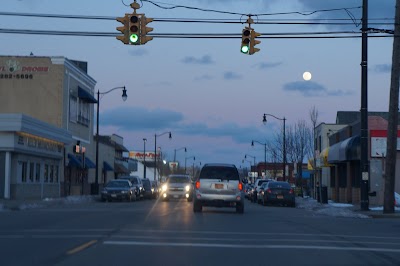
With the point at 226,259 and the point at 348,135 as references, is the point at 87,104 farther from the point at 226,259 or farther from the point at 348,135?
the point at 226,259

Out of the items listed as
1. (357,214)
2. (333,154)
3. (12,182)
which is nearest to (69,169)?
(12,182)

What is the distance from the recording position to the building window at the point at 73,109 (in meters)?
57.9

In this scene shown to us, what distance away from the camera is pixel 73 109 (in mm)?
59281

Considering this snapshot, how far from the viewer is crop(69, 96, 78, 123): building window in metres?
57.9

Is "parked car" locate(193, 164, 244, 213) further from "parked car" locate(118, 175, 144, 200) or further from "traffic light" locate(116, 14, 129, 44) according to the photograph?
"parked car" locate(118, 175, 144, 200)

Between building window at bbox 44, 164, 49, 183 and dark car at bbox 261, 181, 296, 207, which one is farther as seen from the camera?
building window at bbox 44, 164, 49, 183

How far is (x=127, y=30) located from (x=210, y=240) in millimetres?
8799

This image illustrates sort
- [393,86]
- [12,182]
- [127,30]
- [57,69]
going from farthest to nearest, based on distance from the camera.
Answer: [57,69]
[12,182]
[393,86]
[127,30]

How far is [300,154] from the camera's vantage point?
7606cm

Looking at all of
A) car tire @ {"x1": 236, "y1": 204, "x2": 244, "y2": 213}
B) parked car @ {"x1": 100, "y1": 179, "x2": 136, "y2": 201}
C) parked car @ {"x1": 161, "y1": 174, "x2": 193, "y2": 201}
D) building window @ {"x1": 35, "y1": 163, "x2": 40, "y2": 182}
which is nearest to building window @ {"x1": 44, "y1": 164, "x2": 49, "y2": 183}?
building window @ {"x1": 35, "y1": 163, "x2": 40, "y2": 182}

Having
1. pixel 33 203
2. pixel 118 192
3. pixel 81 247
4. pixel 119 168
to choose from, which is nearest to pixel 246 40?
pixel 81 247

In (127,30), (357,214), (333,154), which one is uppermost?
(127,30)

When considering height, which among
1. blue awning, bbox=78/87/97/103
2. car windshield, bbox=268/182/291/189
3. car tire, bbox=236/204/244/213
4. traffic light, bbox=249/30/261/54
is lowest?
car tire, bbox=236/204/244/213

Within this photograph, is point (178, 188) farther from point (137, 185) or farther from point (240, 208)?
point (240, 208)
